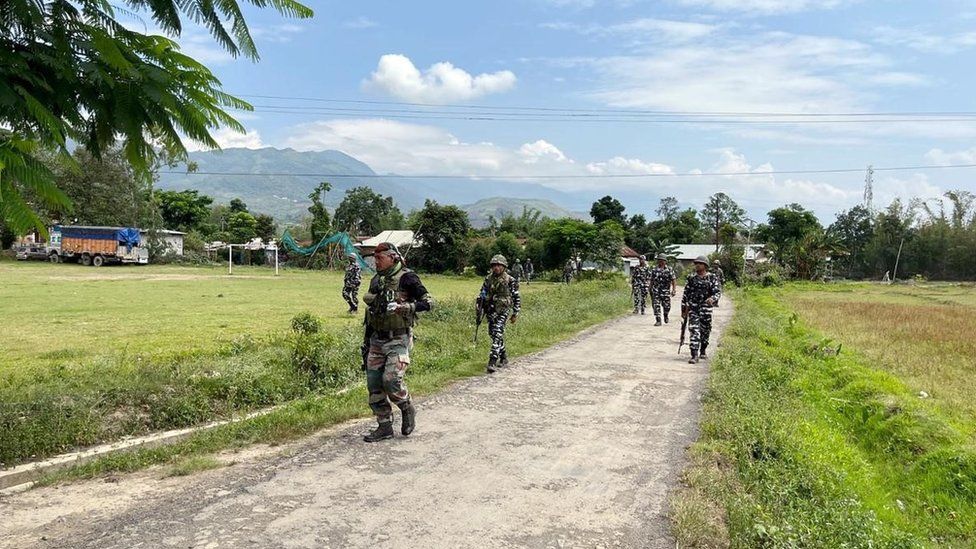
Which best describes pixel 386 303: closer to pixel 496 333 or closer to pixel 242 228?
pixel 496 333

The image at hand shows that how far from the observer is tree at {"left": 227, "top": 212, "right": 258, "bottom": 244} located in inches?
2783

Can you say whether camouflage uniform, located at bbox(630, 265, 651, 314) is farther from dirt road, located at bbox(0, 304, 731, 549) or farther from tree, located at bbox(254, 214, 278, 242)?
tree, located at bbox(254, 214, 278, 242)

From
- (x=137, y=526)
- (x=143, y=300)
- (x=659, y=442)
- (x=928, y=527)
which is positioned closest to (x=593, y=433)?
(x=659, y=442)

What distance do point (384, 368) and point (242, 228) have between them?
6942 centimetres

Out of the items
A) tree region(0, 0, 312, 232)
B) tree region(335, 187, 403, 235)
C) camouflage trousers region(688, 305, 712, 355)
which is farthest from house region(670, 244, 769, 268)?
tree region(0, 0, 312, 232)

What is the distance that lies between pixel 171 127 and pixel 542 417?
230 inches

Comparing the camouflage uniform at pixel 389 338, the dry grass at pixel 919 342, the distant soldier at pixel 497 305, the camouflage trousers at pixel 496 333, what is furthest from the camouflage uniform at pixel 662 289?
the camouflage uniform at pixel 389 338

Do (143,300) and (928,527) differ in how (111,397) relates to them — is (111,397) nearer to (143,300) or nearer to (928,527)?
(928,527)

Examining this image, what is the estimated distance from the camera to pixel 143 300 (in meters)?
22.3

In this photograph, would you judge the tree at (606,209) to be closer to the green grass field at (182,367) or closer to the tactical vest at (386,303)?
the green grass field at (182,367)

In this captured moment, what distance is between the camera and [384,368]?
694 cm

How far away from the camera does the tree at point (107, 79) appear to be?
2.91 metres

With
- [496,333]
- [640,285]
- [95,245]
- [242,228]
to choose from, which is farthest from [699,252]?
[496,333]

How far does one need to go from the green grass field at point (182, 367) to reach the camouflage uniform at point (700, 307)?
10.4 ft
